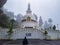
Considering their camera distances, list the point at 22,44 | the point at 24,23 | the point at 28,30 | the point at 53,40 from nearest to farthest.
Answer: the point at 22,44
the point at 53,40
the point at 28,30
the point at 24,23

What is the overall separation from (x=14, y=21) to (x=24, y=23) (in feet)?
2.27

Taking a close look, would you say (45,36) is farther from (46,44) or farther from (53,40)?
(46,44)

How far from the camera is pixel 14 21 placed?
722cm

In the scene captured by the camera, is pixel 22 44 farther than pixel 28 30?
No

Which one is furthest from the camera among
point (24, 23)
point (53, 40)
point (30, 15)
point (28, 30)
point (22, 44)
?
point (30, 15)

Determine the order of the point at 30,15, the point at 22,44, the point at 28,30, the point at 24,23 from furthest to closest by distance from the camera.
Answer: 1. the point at 30,15
2. the point at 24,23
3. the point at 28,30
4. the point at 22,44

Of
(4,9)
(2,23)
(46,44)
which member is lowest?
(46,44)

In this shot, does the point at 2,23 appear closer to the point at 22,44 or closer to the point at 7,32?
the point at 7,32

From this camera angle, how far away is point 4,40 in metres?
6.49

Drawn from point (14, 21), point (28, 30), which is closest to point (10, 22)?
point (14, 21)

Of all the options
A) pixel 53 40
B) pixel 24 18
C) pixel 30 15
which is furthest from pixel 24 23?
pixel 53 40

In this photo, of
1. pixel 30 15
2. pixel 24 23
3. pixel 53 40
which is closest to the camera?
pixel 53 40

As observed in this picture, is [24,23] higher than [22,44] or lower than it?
higher

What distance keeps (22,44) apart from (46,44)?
2.93 ft
